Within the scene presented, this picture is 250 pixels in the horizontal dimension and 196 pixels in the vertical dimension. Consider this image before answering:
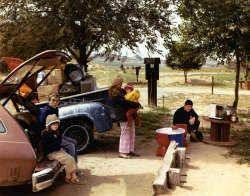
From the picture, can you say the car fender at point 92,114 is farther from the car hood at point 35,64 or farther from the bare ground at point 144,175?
the car hood at point 35,64

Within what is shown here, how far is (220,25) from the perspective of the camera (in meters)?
13.3

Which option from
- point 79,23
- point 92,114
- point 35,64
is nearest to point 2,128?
point 35,64

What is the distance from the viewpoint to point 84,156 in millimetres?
7184

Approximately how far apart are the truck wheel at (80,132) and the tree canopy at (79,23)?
4.19m

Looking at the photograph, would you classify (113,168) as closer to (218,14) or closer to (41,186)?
(41,186)

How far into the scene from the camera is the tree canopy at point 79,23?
10.7 m

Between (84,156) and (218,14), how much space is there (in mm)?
9186

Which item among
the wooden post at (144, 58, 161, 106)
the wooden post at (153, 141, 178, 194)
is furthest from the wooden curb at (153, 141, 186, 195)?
the wooden post at (144, 58, 161, 106)

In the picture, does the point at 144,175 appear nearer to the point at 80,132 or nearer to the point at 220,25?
the point at 80,132

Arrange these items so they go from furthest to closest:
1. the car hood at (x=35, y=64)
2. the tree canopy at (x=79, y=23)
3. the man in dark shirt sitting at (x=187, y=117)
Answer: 1. the tree canopy at (x=79, y=23)
2. the man in dark shirt sitting at (x=187, y=117)
3. the car hood at (x=35, y=64)

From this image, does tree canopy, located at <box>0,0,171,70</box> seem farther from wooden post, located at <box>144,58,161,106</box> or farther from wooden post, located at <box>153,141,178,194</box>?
wooden post, located at <box>153,141,178,194</box>

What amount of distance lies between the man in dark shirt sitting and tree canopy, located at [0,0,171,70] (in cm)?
358

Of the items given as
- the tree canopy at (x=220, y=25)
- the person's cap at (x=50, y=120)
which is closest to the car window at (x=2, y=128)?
the person's cap at (x=50, y=120)

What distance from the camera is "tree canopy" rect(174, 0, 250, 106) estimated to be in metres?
12.6
